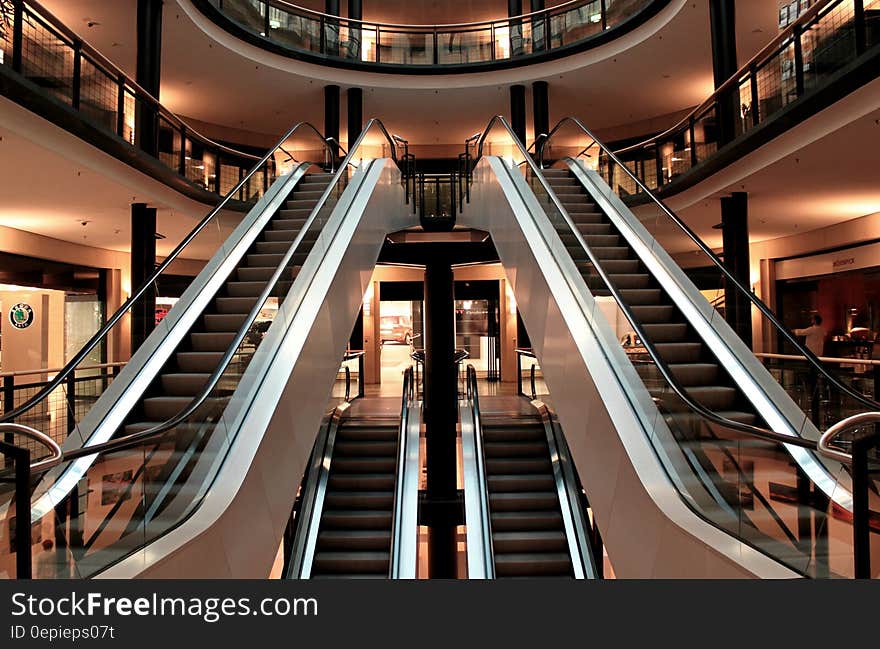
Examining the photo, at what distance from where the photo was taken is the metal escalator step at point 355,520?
37.2 feet

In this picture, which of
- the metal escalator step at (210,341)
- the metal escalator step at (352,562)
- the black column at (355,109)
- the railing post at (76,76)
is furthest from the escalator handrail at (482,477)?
the railing post at (76,76)

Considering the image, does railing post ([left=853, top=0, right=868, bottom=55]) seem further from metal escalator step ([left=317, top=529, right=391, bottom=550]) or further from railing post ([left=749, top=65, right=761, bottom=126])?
metal escalator step ([left=317, top=529, right=391, bottom=550])

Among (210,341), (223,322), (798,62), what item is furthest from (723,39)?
(210,341)

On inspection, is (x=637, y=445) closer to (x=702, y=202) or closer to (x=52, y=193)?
(x=702, y=202)

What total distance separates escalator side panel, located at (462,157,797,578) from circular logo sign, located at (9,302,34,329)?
27.8ft

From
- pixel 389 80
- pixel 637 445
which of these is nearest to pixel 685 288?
pixel 637 445

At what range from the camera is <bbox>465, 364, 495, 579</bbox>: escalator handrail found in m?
10.5

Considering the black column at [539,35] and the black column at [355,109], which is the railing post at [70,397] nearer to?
the black column at [355,109]

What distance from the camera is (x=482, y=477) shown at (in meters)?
12.0

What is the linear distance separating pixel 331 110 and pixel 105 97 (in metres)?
8.11

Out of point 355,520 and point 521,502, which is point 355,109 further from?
point 521,502

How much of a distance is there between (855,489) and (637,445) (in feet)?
6.97

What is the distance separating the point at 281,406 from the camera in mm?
5516

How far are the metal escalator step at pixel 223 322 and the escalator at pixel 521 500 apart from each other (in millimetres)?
5565
